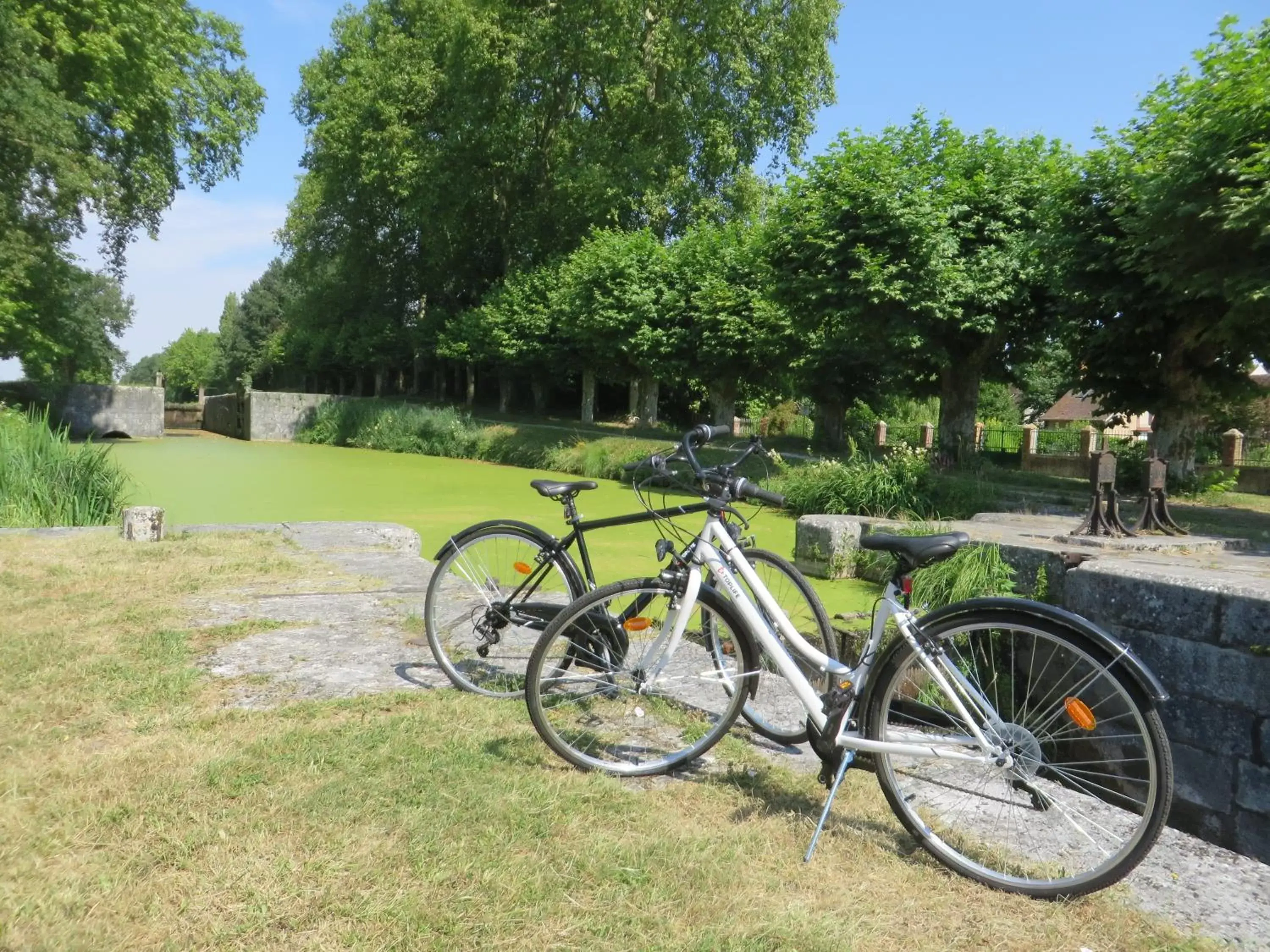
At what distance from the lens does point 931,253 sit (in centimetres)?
1254

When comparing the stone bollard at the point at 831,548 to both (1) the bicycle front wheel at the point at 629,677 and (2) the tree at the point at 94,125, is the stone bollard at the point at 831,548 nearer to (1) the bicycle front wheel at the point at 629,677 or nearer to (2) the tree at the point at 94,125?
(1) the bicycle front wheel at the point at 629,677

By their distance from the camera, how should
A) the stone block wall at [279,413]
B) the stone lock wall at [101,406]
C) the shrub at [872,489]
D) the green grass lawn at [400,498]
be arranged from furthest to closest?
the stone block wall at [279,413]
the stone lock wall at [101,406]
the shrub at [872,489]
the green grass lawn at [400,498]

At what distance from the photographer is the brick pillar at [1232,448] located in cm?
1878

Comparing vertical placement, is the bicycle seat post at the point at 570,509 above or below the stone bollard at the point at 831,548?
above

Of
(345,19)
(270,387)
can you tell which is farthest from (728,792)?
(270,387)

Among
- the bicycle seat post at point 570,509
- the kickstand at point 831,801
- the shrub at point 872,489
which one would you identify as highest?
the bicycle seat post at point 570,509

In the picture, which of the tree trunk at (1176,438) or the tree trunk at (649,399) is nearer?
the tree trunk at (1176,438)

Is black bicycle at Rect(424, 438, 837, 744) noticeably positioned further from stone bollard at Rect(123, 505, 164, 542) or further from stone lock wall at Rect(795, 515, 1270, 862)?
stone bollard at Rect(123, 505, 164, 542)

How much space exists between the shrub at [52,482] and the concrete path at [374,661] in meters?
2.28

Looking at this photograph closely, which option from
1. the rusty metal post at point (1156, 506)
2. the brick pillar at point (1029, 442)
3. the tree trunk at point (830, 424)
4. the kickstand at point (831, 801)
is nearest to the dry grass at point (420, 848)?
the kickstand at point (831, 801)

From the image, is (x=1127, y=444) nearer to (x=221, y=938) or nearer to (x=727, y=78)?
(x=727, y=78)

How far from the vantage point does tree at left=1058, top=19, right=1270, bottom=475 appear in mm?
8453

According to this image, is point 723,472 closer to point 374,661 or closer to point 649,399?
point 374,661

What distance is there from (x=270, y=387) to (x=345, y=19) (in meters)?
24.2
